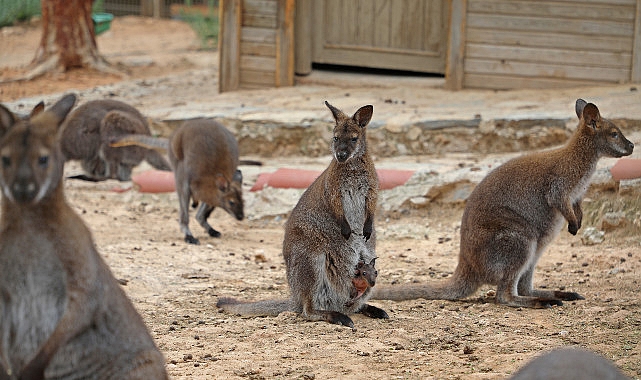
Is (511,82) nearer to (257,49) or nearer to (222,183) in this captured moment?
(257,49)

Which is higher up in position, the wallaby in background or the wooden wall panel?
the wooden wall panel

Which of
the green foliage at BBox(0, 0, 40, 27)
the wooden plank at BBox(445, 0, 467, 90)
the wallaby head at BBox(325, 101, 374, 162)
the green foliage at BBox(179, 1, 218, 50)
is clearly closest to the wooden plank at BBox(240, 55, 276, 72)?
the wooden plank at BBox(445, 0, 467, 90)

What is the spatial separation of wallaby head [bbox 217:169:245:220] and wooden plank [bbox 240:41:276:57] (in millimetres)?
4583

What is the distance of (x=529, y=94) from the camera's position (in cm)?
1216

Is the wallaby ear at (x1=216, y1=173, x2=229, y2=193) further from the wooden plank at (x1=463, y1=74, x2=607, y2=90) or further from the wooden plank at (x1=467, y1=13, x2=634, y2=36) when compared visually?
the wooden plank at (x1=467, y1=13, x2=634, y2=36)

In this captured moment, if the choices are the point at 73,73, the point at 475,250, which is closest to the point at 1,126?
the point at 475,250

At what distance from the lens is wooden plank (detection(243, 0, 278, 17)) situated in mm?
13312

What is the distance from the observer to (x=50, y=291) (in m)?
3.80

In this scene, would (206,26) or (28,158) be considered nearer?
(28,158)

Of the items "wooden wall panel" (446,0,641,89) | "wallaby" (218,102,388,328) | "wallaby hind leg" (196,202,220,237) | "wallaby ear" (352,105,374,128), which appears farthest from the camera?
"wooden wall panel" (446,0,641,89)

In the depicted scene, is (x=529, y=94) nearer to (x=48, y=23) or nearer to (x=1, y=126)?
(x=48, y=23)

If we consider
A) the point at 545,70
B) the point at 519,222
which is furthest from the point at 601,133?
the point at 545,70

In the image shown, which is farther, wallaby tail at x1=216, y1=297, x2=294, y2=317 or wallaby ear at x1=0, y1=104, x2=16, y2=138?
wallaby tail at x1=216, y1=297, x2=294, y2=317

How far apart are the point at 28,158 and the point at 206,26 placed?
53.9ft
